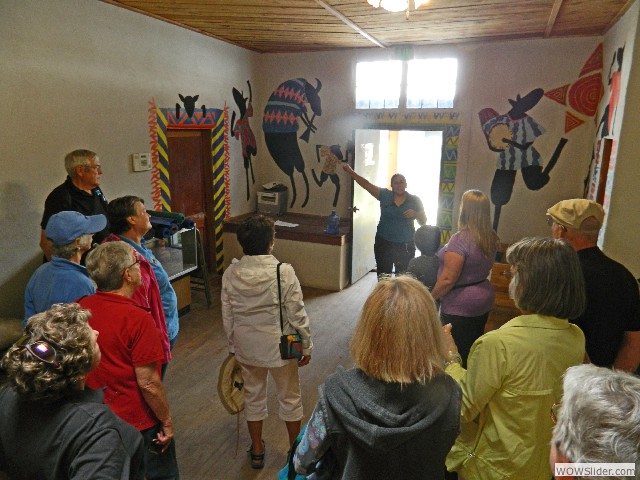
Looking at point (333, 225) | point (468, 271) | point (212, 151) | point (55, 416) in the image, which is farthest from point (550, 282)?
point (212, 151)

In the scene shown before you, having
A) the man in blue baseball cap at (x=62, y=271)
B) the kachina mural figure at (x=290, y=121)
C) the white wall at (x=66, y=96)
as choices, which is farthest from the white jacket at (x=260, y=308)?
the kachina mural figure at (x=290, y=121)

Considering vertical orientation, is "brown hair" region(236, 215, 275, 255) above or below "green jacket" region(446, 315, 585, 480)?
above

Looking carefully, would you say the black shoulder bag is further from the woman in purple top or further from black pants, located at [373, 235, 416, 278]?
black pants, located at [373, 235, 416, 278]

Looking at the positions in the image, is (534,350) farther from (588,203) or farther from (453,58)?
(453,58)

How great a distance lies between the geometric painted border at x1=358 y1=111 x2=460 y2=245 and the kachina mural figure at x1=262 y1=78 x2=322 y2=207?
0.76m

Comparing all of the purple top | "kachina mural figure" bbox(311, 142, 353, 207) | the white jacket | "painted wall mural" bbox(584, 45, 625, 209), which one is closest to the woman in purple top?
the purple top

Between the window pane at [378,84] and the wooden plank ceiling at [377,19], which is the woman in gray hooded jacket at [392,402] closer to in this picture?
the wooden plank ceiling at [377,19]

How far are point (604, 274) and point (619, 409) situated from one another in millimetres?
1201

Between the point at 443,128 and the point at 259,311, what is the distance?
3.65m

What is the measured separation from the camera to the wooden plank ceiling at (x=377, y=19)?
3246 millimetres

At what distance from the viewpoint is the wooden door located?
185 inches

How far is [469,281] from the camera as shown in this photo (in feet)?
7.92

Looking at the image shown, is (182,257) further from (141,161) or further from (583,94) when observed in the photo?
(583,94)

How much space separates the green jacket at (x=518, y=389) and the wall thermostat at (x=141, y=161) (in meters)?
3.50
